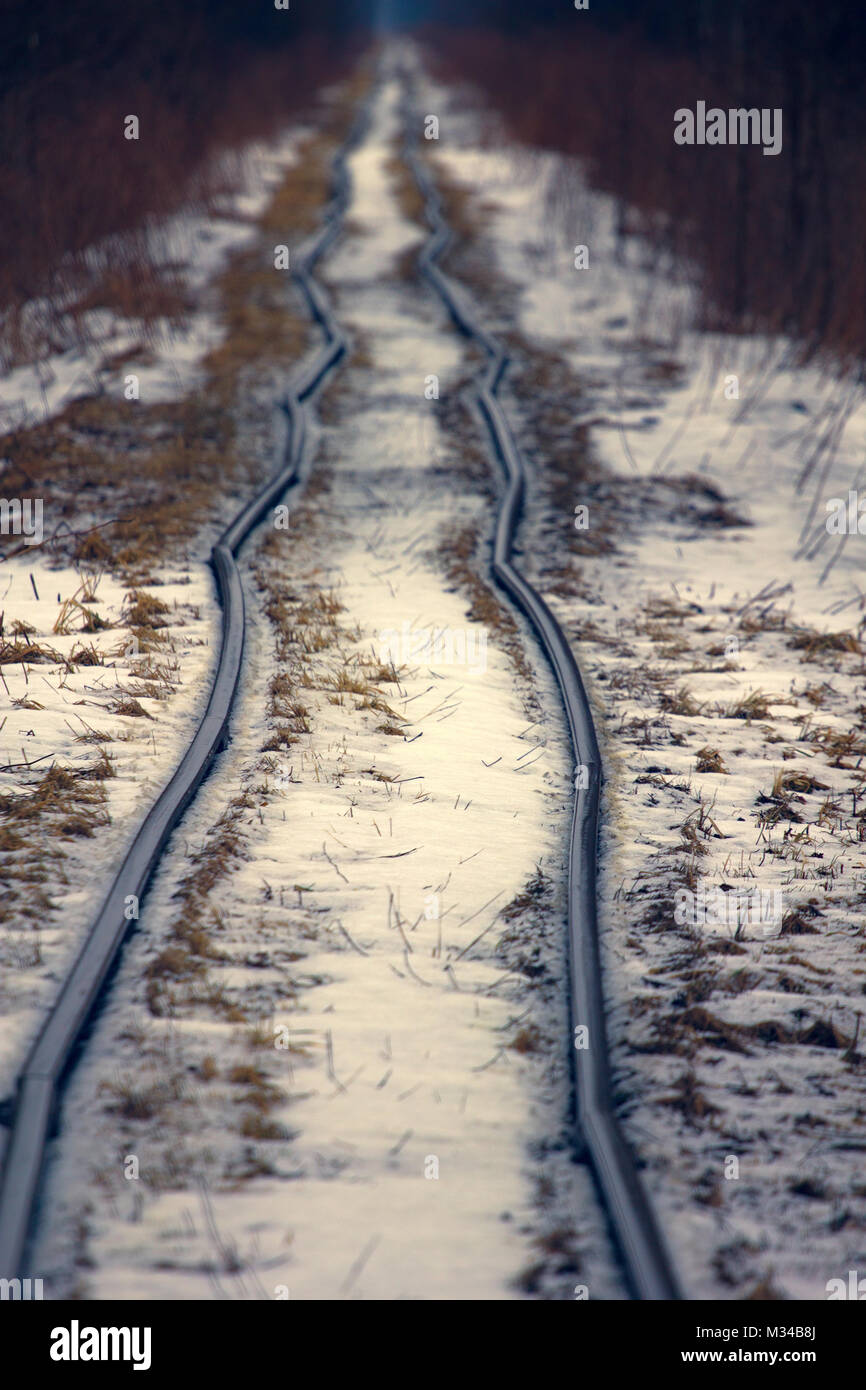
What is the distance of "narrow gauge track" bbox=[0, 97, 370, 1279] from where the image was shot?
99.6 inches

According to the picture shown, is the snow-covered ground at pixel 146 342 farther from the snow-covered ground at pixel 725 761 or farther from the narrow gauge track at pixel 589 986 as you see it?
the narrow gauge track at pixel 589 986

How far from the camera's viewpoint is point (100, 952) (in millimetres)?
3275

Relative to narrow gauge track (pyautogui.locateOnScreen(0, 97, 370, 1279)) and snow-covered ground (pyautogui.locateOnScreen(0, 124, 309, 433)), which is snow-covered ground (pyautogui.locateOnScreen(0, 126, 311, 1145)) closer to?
narrow gauge track (pyautogui.locateOnScreen(0, 97, 370, 1279))

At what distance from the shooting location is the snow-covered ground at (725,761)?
2785 mm

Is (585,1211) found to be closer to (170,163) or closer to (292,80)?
(170,163)

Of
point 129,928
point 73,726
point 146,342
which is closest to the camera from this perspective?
point 129,928

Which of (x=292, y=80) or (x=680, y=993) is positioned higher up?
(x=292, y=80)

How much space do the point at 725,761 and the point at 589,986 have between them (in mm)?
1848

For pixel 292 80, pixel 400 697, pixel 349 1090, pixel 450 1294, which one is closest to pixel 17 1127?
pixel 349 1090

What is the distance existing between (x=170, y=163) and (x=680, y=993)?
1455 centimetres

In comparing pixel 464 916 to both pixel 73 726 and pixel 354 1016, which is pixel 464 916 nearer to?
pixel 354 1016

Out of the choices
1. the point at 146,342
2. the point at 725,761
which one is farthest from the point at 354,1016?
the point at 146,342
